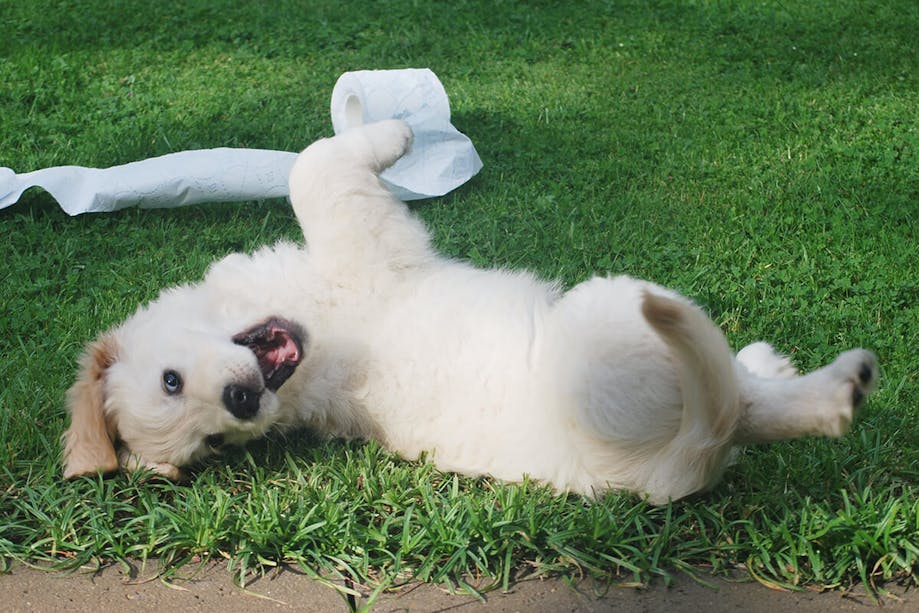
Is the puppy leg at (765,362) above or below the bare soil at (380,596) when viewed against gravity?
above

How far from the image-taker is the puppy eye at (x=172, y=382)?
3.04 m

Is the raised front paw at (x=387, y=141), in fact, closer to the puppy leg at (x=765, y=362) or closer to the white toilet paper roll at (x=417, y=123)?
the white toilet paper roll at (x=417, y=123)

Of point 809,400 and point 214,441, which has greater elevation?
point 809,400

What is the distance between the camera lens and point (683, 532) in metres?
2.85

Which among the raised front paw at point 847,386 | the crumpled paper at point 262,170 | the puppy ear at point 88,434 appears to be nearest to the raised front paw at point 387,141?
the crumpled paper at point 262,170

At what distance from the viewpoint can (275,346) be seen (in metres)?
3.18

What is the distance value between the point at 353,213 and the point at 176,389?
81 cm

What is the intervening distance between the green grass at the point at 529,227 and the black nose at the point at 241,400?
0.27 m

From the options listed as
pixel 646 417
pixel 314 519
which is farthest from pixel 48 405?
pixel 646 417

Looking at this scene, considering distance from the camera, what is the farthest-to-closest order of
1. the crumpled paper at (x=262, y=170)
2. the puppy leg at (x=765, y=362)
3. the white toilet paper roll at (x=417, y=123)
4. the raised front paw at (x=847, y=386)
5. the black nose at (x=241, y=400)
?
the white toilet paper roll at (x=417, y=123), the crumpled paper at (x=262, y=170), the puppy leg at (x=765, y=362), the black nose at (x=241, y=400), the raised front paw at (x=847, y=386)

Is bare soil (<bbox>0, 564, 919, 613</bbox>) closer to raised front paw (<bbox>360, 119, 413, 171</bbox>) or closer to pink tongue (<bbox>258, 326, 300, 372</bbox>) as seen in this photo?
pink tongue (<bbox>258, 326, 300, 372</bbox>)

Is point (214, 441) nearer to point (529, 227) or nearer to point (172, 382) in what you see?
point (172, 382)

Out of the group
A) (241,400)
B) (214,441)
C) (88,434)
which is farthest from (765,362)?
(88,434)

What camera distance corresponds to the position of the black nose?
2.98 m
